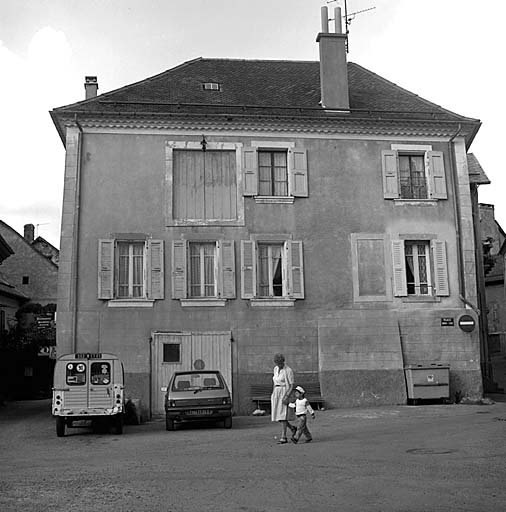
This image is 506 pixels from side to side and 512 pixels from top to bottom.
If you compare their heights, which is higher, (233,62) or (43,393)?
(233,62)

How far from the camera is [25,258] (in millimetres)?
51781

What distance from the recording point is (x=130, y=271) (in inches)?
918

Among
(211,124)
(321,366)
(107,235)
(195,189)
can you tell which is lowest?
(321,366)

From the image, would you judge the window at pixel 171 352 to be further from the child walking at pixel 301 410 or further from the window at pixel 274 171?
the child walking at pixel 301 410

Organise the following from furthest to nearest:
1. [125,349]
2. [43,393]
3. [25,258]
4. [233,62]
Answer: [25,258] → [43,393] → [233,62] → [125,349]

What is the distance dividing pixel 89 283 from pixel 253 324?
5032mm

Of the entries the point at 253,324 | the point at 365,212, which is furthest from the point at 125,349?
the point at 365,212

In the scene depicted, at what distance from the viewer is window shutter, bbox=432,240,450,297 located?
79.0 feet

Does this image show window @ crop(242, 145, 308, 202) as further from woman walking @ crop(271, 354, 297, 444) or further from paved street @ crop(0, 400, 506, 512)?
woman walking @ crop(271, 354, 297, 444)

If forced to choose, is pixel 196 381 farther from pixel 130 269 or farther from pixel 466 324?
pixel 466 324

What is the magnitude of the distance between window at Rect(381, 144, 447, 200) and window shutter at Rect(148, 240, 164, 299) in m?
7.36

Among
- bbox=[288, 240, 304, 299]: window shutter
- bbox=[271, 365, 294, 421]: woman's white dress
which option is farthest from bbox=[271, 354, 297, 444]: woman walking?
bbox=[288, 240, 304, 299]: window shutter

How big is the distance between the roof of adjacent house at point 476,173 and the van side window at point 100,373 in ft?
54.8

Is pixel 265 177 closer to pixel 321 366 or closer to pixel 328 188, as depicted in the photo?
pixel 328 188
